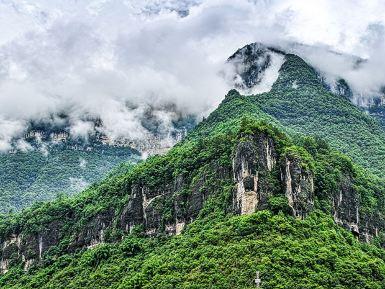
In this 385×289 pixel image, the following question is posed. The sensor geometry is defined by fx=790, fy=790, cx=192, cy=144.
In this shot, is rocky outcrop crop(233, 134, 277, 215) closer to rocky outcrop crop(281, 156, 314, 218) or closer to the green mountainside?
the green mountainside

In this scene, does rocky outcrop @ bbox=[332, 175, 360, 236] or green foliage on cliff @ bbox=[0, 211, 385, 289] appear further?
rocky outcrop @ bbox=[332, 175, 360, 236]

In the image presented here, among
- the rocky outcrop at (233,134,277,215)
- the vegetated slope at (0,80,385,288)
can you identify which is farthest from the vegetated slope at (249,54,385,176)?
the rocky outcrop at (233,134,277,215)

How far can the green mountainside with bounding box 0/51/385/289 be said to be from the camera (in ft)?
289

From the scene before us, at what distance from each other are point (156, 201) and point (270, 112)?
2751 inches

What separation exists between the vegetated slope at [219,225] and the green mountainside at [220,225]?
175 mm

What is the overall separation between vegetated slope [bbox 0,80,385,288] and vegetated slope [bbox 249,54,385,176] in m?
31.6

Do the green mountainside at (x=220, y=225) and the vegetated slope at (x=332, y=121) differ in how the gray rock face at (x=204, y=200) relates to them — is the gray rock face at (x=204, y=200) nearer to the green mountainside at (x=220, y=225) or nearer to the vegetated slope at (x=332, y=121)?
the green mountainside at (x=220, y=225)

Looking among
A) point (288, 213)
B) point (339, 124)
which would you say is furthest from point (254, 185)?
point (339, 124)

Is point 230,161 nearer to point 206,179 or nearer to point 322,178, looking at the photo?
point 206,179

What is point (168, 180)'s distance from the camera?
118812mm

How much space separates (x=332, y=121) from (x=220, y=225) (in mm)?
87302

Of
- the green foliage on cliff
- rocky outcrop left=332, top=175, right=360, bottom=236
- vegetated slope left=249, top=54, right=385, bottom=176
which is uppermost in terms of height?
vegetated slope left=249, top=54, right=385, bottom=176

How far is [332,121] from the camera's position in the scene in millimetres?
178875

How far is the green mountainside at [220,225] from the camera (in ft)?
289
